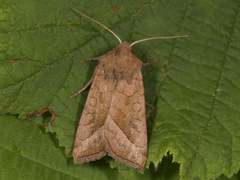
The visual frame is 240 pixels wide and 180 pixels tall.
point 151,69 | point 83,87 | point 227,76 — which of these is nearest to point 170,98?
point 151,69

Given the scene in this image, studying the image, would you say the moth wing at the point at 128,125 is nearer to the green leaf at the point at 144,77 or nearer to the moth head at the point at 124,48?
the green leaf at the point at 144,77

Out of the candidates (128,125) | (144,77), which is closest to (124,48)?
(144,77)

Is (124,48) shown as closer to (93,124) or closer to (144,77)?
(144,77)

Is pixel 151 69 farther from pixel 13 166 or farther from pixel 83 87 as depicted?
pixel 13 166

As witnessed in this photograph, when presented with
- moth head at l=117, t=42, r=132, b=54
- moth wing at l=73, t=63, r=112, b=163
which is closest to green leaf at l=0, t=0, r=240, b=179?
moth wing at l=73, t=63, r=112, b=163

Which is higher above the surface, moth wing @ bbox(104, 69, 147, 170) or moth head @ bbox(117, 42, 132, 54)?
moth head @ bbox(117, 42, 132, 54)

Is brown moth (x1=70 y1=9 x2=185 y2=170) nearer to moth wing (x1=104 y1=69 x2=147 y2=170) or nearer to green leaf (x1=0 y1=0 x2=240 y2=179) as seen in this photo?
moth wing (x1=104 y1=69 x2=147 y2=170)

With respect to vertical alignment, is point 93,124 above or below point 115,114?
below
